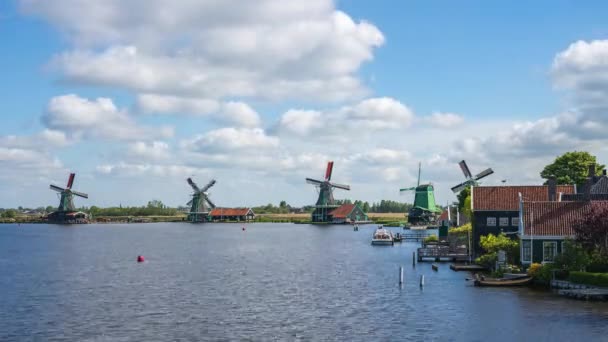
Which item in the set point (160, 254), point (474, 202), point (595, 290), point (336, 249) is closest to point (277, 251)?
point (336, 249)

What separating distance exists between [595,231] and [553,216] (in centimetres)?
836

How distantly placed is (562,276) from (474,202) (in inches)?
1004

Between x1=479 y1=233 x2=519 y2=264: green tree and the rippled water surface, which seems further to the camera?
x1=479 y1=233 x2=519 y2=264: green tree

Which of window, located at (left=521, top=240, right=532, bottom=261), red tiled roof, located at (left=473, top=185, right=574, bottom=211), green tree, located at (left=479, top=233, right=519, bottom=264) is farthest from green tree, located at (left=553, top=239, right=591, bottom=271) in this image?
red tiled roof, located at (left=473, top=185, right=574, bottom=211)

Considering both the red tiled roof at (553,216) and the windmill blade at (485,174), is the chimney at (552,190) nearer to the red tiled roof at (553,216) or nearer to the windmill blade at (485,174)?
the red tiled roof at (553,216)

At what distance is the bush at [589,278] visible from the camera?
181 feet

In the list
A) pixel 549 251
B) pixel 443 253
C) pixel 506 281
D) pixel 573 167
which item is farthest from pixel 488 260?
pixel 573 167

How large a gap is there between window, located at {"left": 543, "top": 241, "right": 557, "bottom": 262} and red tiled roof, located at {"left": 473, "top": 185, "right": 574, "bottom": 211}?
18.6 meters

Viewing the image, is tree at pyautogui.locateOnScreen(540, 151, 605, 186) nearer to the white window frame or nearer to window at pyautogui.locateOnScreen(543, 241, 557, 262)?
the white window frame

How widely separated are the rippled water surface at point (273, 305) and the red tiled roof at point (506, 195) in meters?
9.75

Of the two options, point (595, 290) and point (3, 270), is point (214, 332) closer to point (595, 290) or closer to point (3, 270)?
point (595, 290)

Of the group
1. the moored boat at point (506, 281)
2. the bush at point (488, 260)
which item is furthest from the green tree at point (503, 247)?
the moored boat at point (506, 281)

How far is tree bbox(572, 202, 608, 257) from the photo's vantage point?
5825 centimetres

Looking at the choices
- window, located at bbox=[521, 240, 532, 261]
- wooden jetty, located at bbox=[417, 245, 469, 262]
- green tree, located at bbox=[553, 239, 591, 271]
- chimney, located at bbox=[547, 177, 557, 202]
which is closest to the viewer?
green tree, located at bbox=[553, 239, 591, 271]
